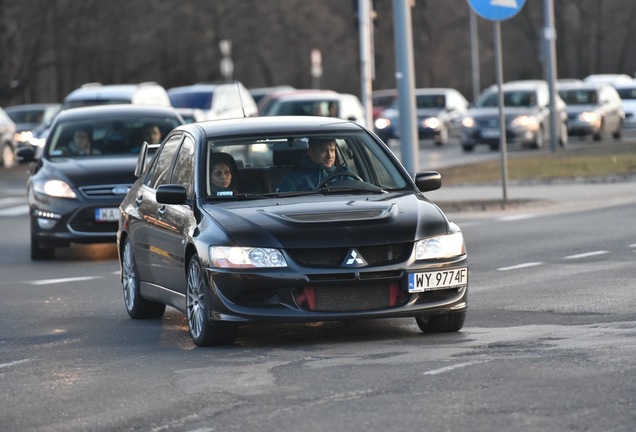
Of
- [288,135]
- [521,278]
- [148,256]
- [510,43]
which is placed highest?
[288,135]

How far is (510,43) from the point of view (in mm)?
97562

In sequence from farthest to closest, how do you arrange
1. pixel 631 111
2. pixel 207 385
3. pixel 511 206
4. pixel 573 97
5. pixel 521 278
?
pixel 631 111
pixel 573 97
pixel 511 206
pixel 521 278
pixel 207 385

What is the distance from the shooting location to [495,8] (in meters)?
21.8

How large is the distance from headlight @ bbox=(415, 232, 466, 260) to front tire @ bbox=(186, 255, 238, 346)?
121 centimetres

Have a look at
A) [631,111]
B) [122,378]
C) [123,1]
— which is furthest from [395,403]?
[123,1]

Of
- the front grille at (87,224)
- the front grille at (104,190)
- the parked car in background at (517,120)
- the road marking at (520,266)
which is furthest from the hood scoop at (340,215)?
the parked car in background at (517,120)

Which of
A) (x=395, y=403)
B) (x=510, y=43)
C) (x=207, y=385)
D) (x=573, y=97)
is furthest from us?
(x=510, y=43)

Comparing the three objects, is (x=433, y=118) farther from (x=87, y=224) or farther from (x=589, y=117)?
(x=87, y=224)

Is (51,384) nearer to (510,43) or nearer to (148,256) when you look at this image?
(148,256)

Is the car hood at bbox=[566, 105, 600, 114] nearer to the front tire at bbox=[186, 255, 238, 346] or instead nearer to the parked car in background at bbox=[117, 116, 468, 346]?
the parked car in background at bbox=[117, 116, 468, 346]

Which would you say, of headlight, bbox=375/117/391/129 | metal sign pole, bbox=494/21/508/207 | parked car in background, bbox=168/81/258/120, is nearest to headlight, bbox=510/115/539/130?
parked car in background, bbox=168/81/258/120

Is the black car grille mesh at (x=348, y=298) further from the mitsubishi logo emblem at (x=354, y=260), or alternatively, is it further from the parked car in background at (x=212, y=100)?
the parked car in background at (x=212, y=100)

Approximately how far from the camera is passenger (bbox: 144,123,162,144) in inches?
770

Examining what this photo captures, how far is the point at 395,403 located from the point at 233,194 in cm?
360
